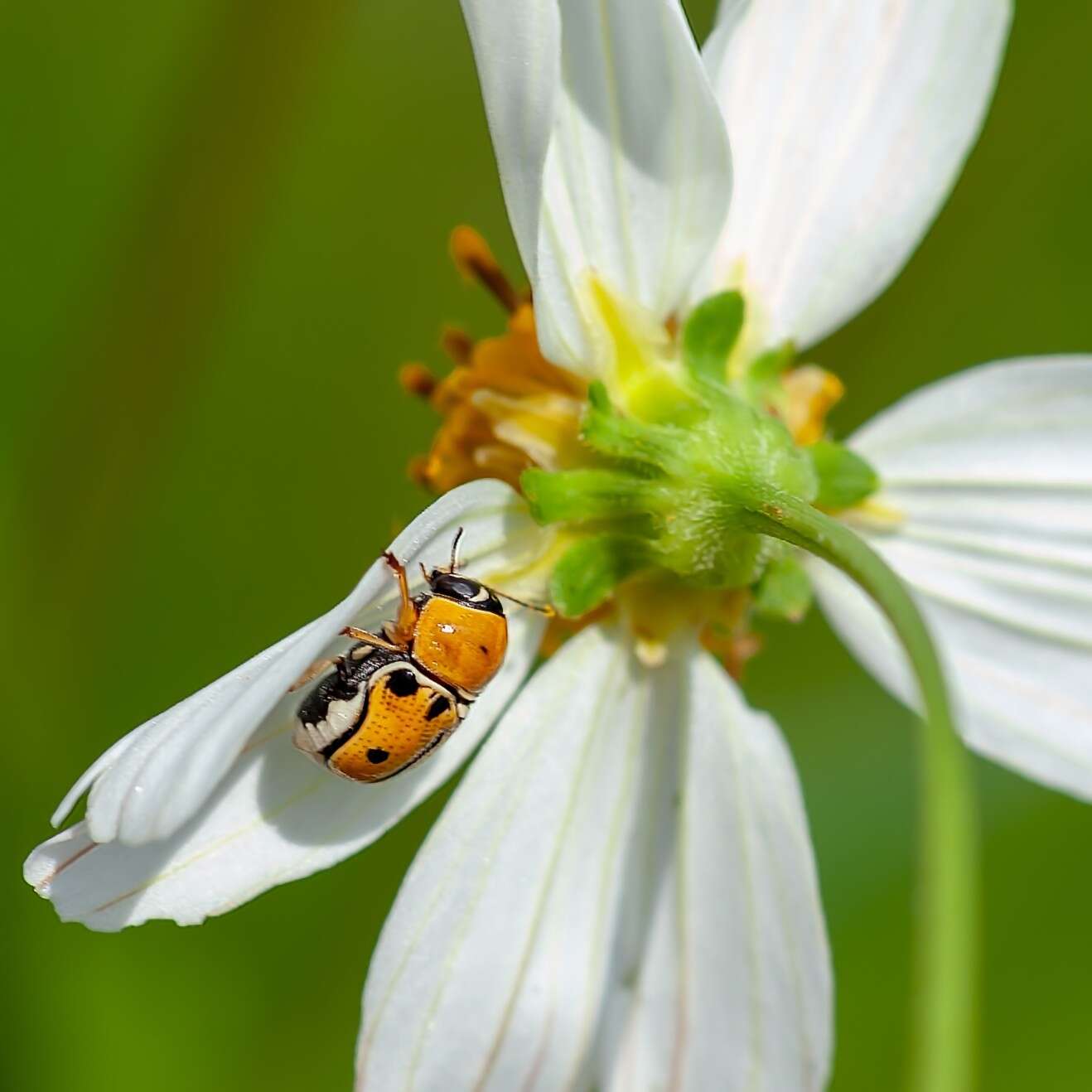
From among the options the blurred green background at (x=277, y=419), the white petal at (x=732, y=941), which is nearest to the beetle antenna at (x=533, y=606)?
the white petal at (x=732, y=941)

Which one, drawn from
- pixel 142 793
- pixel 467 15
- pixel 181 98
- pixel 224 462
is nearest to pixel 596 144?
pixel 467 15

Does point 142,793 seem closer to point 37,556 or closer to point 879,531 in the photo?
point 879,531

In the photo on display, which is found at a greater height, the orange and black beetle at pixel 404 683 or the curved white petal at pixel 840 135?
the curved white petal at pixel 840 135

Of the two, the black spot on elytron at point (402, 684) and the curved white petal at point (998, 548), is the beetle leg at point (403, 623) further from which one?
the curved white petal at point (998, 548)

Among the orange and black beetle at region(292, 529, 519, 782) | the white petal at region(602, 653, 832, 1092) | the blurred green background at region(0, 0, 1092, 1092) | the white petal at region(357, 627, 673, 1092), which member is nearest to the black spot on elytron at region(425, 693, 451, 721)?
the orange and black beetle at region(292, 529, 519, 782)

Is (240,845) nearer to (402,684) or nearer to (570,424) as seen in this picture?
(402,684)

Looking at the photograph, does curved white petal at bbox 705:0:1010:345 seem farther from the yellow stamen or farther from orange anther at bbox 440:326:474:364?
orange anther at bbox 440:326:474:364

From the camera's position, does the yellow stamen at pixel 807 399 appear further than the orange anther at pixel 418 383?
No
